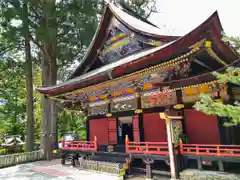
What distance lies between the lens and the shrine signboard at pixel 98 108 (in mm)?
11106

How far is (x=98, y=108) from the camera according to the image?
11.6m

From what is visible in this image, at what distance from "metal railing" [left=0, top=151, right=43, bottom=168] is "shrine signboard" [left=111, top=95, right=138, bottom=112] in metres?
7.70

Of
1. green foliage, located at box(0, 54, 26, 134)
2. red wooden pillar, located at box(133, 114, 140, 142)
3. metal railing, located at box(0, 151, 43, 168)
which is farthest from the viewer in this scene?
green foliage, located at box(0, 54, 26, 134)

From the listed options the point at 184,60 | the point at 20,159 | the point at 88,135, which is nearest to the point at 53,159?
the point at 20,159

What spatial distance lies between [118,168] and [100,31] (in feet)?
24.2

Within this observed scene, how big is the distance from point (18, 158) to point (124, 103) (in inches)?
344

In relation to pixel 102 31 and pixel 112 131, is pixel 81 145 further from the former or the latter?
pixel 102 31

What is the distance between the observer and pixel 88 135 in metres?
12.7

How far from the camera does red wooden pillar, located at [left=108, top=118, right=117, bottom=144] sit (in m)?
10.5

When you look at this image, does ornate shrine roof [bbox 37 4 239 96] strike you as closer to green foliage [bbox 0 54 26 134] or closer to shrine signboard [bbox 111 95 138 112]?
shrine signboard [bbox 111 95 138 112]

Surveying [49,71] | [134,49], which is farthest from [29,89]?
[134,49]

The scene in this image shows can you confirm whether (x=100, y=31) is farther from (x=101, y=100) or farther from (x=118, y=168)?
(x=118, y=168)

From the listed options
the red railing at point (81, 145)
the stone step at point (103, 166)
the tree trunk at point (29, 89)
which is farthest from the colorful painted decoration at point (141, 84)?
the tree trunk at point (29, 89)

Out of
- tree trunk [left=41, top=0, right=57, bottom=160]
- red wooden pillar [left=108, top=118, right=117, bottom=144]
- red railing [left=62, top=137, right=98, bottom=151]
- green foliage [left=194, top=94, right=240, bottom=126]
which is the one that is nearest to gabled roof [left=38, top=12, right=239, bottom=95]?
green foliage [left=194, top=94, right=240, bottom=126]
